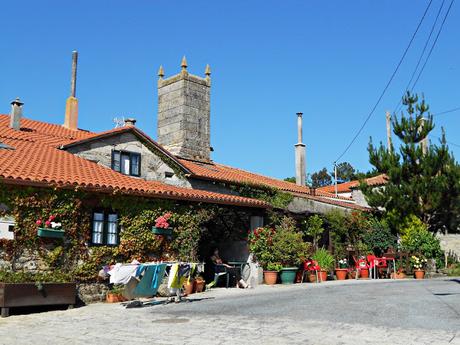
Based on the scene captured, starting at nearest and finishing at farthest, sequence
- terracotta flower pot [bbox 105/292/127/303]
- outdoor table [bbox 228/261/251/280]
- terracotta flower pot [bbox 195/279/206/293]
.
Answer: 1. terracotta flower pot [bbox 105/292/127/303]
2. terracotta flower pot [bbox 195/279/206/293]
3. outdoor table [bbox 228/261/251/280]

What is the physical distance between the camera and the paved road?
7.59 meters

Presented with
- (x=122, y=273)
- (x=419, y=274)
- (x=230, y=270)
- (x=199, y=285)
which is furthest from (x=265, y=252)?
(x=419, y=274)

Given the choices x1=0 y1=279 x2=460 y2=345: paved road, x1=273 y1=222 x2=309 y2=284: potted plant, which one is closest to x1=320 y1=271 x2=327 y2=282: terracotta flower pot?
x1=273 y1=222 x2=309 y2=284: potted plant

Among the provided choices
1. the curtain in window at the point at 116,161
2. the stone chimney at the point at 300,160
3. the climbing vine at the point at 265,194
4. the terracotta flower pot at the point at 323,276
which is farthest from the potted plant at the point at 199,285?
the stone chimney at the point at 300,160

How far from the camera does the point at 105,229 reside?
14.2 m

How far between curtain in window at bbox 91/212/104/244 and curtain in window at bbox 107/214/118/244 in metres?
0.22

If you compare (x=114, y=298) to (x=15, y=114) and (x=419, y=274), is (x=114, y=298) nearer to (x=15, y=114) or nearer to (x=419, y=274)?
(x=15, y=114)

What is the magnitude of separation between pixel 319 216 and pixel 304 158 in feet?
42.0

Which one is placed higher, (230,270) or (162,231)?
(162,231)

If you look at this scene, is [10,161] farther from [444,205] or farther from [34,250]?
[444,205]

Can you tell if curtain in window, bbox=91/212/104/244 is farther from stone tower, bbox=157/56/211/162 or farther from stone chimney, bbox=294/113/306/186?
stone chimney, bbox=294/113/306/186

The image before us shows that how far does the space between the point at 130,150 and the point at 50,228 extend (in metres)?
6.25

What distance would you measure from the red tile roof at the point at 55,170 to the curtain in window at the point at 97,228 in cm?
76

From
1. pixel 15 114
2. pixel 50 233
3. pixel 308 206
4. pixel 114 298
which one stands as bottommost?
pixel 114 298
